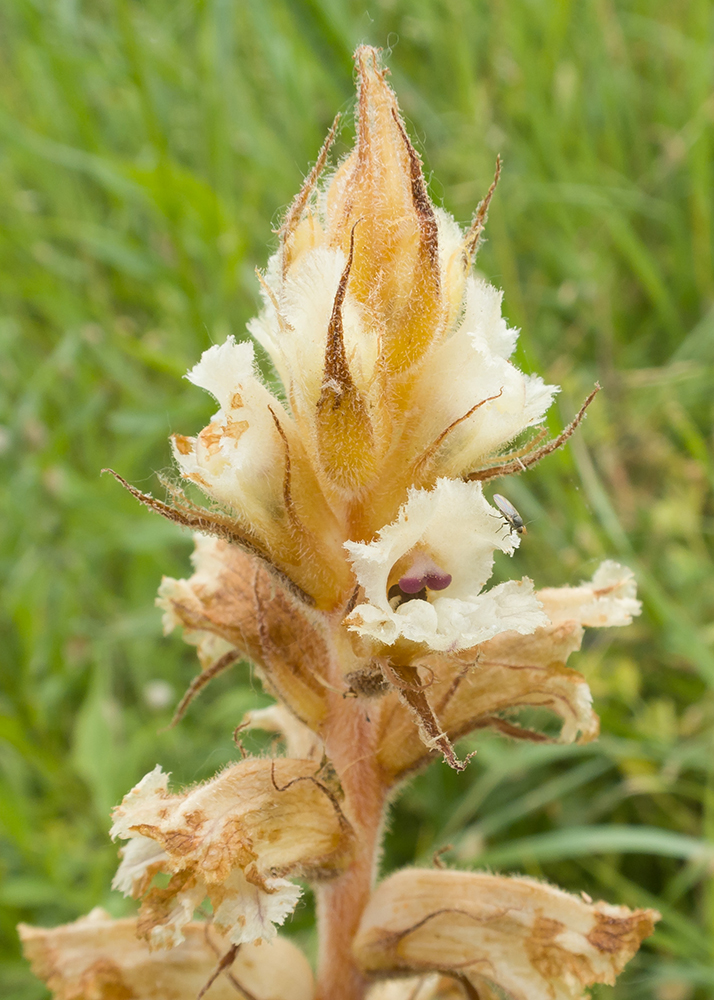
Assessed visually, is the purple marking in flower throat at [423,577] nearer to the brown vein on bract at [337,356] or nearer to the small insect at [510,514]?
the small insect at [510,514]

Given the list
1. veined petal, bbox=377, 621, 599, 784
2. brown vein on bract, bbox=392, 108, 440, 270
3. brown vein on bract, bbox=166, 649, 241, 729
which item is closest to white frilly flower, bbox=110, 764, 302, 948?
brown vein on bract, bbox=166, 649, 241, 729

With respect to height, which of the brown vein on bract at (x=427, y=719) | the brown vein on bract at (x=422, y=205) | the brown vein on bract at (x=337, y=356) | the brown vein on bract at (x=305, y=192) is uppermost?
the brown vein on bract at (x=305, y=192)

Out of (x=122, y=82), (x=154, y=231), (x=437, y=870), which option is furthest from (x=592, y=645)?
(x=122, y=82)

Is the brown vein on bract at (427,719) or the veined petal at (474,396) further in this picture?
the veined petal at (474,396)

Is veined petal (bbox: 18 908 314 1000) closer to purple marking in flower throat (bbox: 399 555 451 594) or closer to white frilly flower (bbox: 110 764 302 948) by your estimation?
white frilly flower (bbox: 110 764 302 948)

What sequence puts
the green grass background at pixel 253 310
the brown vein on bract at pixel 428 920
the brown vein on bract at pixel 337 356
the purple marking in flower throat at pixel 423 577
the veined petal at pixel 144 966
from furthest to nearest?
the green grass background at pixel 253 310, the veined petal at pixel 144 966, the brown vein on bract at pixel 428 920, the purple marking in flower throat at pixel 423 577, the brown vein on bract at pixel 337 356

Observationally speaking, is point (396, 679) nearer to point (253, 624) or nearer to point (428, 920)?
point (253, 624)

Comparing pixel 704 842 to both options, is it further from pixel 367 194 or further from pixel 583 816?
pixel 367 194

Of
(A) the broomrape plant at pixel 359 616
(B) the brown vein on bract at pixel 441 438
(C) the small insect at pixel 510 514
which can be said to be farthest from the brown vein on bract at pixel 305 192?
(C) the small insect at pixel 510 514
